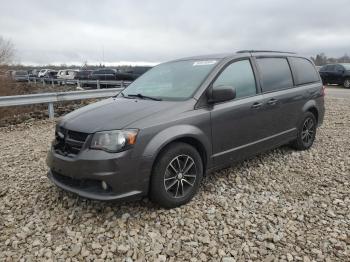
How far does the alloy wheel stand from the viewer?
11.9ft

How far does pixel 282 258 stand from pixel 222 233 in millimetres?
611

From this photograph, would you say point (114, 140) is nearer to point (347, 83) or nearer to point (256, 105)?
point (256, 105)

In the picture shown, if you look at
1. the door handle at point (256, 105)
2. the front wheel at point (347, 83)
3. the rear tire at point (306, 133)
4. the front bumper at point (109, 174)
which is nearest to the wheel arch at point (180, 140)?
the front bumper at point (109, 174)

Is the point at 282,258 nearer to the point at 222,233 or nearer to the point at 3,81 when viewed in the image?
the point at 222,233

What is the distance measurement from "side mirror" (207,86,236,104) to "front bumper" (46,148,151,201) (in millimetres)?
1147

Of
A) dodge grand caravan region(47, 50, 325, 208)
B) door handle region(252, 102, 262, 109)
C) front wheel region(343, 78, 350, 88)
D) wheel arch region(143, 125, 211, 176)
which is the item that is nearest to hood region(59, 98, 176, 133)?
dodge grand caravan region(47, 50, 325, 208)

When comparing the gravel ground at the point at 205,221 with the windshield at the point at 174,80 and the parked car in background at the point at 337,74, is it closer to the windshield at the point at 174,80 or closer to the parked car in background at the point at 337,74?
the windshield at the point at 174,80

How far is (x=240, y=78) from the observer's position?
4496 millimetres

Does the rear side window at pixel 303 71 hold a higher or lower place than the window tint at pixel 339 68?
lower

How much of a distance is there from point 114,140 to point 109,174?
1.11 ft

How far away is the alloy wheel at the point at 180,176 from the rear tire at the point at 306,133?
2609 mm

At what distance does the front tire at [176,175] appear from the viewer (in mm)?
3486

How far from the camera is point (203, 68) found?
4.30 metres

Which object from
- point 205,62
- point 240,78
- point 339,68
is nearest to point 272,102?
point 240,78
